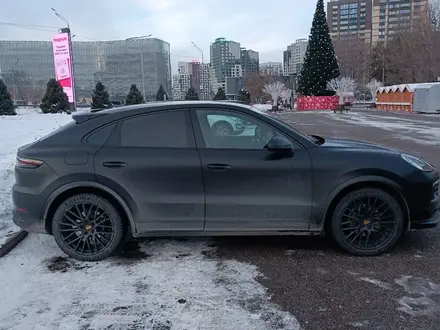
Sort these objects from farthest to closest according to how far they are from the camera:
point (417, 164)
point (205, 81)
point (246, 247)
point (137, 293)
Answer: point (205, 81) → point (246, 247) → point (417, 164) → point (137, 293)

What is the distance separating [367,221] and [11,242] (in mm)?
3982

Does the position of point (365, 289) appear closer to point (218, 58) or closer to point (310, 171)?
point (310, 171)

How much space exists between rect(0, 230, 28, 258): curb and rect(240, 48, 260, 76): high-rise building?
91.7m

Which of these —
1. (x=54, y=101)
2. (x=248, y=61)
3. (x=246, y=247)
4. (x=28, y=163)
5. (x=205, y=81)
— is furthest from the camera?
(x=248, y=61)

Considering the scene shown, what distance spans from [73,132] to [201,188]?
4.90 feet

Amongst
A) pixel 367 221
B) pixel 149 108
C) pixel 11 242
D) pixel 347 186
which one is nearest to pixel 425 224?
pixel 367 221

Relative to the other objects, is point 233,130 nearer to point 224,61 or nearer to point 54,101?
point 54,101

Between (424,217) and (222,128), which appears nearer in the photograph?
(424,217)

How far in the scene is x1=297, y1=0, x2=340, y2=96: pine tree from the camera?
173 feet

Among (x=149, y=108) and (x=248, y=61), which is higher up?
(x=248, y=61)

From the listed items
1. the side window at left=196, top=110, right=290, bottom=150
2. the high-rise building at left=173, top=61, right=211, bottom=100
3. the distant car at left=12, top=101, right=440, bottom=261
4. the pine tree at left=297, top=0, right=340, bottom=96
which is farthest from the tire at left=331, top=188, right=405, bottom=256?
the high-rise building at left=173, top=61, right=211, bottom=100

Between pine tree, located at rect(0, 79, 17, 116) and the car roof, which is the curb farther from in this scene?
pine tree, located at rect(0, 79, 17, 116)

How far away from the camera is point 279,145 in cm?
390

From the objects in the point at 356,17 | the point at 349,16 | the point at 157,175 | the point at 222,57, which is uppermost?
the point at 349,16
